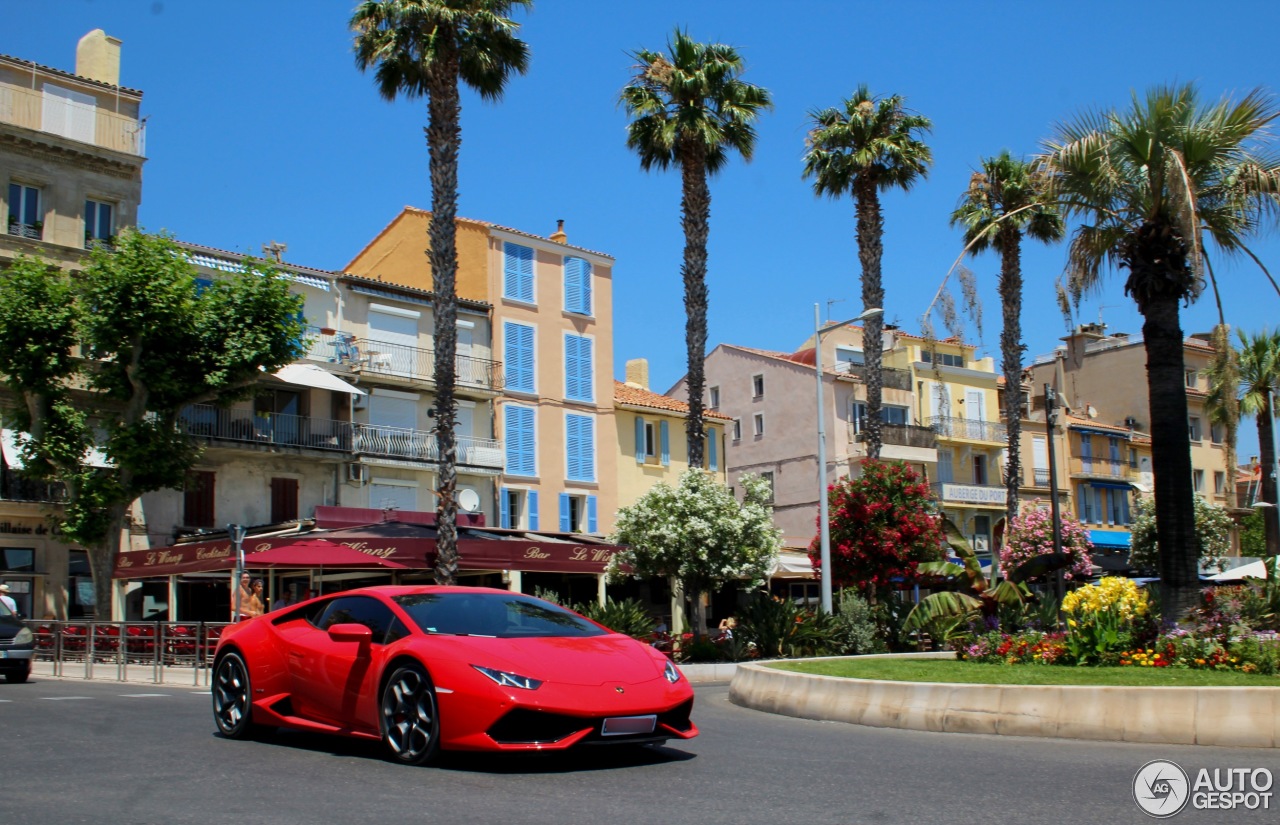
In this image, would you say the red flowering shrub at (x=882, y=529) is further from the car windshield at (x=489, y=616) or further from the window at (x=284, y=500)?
the car windshield at (x=489, y=616)

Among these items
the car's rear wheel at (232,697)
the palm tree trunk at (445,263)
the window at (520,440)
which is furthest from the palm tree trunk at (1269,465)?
the car's rear wheel at (232,697)

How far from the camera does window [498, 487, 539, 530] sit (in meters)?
43.3

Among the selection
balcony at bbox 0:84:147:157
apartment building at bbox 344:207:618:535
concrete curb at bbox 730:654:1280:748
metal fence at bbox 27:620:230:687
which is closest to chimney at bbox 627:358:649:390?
apartment building at bbox 344:207:618:535

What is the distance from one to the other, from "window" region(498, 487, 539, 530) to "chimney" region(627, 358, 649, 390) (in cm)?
1317

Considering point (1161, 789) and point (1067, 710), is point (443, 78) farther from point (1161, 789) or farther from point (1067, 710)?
point (1161, 789)

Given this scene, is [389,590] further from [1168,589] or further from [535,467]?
[535,467]

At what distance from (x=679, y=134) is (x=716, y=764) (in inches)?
1048

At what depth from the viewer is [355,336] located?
39625 mm

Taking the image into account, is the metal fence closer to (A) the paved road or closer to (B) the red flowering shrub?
(A) the paved road

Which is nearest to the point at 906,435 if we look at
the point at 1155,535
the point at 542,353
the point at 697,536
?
the point at 1155,535

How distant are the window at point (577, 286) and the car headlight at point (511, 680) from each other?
3841cm

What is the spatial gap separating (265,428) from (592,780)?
3161cm

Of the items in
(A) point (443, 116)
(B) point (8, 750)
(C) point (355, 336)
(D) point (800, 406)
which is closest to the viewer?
(B) point (8, 750)

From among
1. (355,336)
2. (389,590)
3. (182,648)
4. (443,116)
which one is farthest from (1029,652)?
(355,336)
